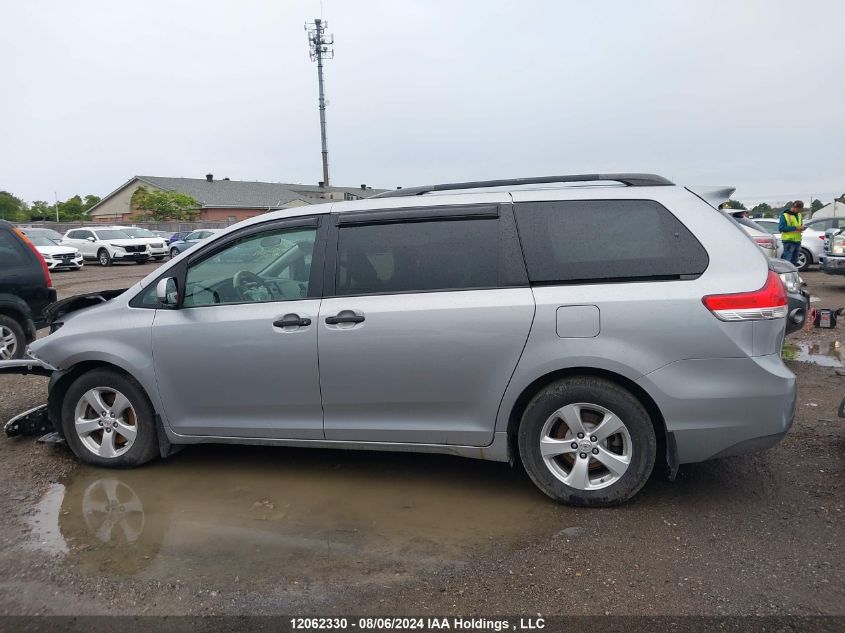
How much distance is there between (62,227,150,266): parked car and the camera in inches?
1096

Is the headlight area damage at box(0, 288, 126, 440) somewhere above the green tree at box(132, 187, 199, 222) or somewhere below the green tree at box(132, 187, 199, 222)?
below

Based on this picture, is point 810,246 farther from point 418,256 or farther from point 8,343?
point 8,343

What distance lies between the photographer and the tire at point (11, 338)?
751cm

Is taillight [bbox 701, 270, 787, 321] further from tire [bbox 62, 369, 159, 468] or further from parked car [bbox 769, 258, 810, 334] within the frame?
tire [bbox 62, 369, 159, 468]

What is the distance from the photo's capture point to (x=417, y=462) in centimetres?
468

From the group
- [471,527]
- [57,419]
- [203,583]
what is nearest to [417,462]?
[471,527]

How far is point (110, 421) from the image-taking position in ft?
14.9

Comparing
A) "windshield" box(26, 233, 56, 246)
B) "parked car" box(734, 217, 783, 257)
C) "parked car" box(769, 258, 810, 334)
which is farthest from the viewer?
"windshield" box(26, 233, 56, 246)

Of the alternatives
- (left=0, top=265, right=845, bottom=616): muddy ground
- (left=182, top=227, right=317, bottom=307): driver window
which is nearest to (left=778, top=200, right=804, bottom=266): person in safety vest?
(left=0, top=265, right=845, bottom=616): muddy ground

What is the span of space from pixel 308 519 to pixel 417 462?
105cm

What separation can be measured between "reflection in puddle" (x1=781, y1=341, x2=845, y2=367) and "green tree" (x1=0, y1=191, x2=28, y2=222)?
7161 cm

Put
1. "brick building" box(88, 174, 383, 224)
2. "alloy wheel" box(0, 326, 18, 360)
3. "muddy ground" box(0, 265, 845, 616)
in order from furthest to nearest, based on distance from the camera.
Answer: "brick building" box(88, 174, 383, 224), "alloy wheel" box(0, 326, 18, 360), "muddy ground" box(0, 265, 845, 616)

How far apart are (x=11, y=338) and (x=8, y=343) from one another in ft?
0.23

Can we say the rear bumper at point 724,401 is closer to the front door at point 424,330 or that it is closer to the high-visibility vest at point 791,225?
the front door at point 424,330
